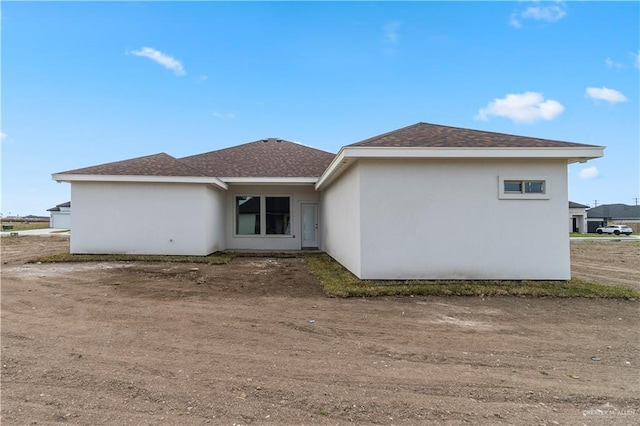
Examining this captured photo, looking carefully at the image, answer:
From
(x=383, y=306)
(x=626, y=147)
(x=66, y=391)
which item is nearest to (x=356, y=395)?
(x=66, y=391)

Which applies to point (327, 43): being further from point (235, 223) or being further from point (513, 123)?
point (513, 123)

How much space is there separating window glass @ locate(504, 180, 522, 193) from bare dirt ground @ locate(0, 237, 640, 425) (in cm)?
270

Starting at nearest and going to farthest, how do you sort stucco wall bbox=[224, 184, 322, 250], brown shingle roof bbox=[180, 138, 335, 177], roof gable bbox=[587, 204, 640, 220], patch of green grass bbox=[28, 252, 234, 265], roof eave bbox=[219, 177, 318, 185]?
patch of green grass bbox=[28, 252, 234, 265] → roof eave bbox=[219, 177, 318, 185] → brown shingle roof bbox=[180, 138, 335, 177] → stucco wall bbox=[224, 184, 322, 250] → roof gable bbox=[587, 204, 640, 220]

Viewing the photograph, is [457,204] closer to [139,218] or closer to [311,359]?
[311,359]

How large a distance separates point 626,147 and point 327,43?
10.5m

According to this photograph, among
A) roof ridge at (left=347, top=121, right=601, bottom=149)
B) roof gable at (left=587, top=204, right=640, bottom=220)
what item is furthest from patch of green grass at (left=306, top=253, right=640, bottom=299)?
roof gable at (left=587, top=204, right=640, bottom=220)

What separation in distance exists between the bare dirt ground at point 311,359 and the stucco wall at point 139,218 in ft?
18.1

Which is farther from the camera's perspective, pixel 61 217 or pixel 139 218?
pixel 61 217

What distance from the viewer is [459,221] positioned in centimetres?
784

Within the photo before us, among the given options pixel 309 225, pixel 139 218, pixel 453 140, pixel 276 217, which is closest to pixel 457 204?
pixel 453 140

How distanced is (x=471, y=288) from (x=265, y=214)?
10.3 meters

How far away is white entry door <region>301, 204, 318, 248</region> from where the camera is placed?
15627mm

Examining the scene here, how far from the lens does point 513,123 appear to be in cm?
1764

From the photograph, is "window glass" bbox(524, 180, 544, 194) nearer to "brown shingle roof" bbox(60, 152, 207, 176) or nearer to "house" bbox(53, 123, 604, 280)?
"house" bbox(53, 123, 604, 280)
